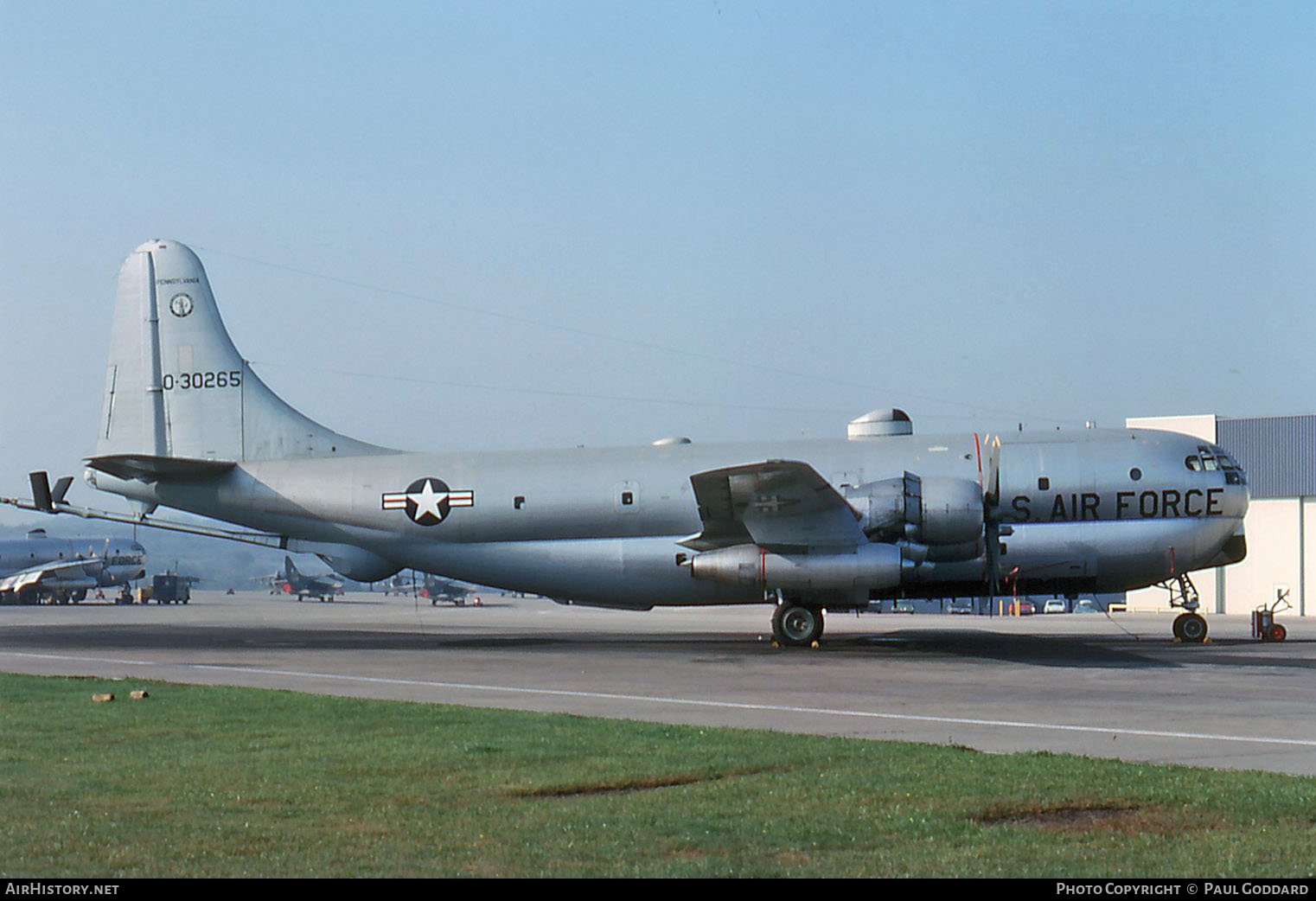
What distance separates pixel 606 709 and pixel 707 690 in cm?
308

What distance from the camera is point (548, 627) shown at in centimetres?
4638

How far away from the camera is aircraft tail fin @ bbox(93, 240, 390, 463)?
3500cm

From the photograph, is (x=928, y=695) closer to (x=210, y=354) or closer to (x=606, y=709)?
(x=606, y=709)

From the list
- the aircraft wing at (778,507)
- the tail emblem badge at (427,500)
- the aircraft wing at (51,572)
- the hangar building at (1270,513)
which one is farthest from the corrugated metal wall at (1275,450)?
the aircraft wing at (51,572)

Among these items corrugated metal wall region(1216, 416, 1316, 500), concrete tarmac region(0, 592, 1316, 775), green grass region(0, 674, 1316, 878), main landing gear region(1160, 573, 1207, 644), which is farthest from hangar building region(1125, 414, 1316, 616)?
green grass region(0, 674, 1316, 878)

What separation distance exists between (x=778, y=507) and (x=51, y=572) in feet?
256

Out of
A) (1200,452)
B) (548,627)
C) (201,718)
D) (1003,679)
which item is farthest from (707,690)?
(548,627)

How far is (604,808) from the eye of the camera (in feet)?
30.7

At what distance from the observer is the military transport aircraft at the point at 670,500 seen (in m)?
28.1

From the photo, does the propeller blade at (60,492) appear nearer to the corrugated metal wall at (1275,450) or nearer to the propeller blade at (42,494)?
the propeller blade at (42,494)

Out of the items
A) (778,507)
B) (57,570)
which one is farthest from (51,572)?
(778,507)

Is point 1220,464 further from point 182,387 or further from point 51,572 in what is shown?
point 51,572

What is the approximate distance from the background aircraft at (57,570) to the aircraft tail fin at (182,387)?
60788 mm

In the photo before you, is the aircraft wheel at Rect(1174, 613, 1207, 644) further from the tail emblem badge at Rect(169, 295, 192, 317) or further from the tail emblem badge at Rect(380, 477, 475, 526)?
the tail emblem badge at Rect(169, 295, 192, 317)
